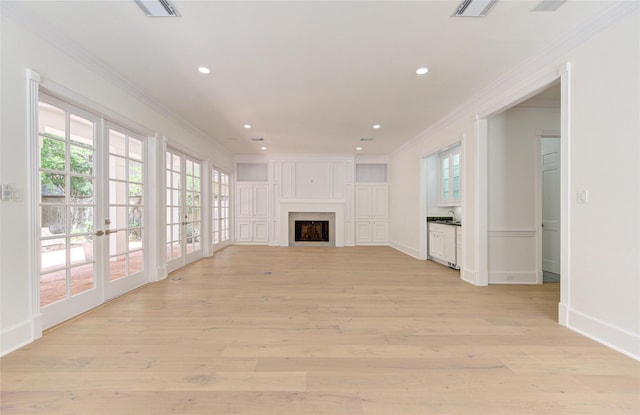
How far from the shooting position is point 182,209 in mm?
5230

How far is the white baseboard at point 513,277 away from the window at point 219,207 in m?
5.80

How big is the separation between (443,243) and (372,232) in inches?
120

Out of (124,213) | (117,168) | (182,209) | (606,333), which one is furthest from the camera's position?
(182,209)

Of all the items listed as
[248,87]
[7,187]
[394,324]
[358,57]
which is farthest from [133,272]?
[358,57]

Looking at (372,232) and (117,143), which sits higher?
(117,143)

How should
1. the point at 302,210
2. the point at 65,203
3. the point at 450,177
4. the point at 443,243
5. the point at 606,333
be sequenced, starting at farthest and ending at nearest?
the point at 302,210, the point at 450,177, the point at 443,243, the point at 65,203, the point at 606,333

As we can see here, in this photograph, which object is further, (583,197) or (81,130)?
(81,130)

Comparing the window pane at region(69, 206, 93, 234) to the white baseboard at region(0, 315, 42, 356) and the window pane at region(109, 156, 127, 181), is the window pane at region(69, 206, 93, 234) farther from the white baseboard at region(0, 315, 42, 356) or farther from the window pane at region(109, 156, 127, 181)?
the white baseboard at region(0, 315, 42, 356)

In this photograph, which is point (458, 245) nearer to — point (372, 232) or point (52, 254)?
point (372, 232)

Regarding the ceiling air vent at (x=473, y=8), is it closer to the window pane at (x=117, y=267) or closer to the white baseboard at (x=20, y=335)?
the white baseboard at (x=20, y=335)

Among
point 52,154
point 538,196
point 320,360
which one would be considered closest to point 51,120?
point 52,154

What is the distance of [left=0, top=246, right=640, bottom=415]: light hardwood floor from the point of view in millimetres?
1616

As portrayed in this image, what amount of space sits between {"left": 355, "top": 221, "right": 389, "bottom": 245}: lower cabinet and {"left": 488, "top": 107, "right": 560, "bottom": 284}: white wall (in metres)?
4.28

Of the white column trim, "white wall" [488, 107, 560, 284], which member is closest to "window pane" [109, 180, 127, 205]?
the white column trim
